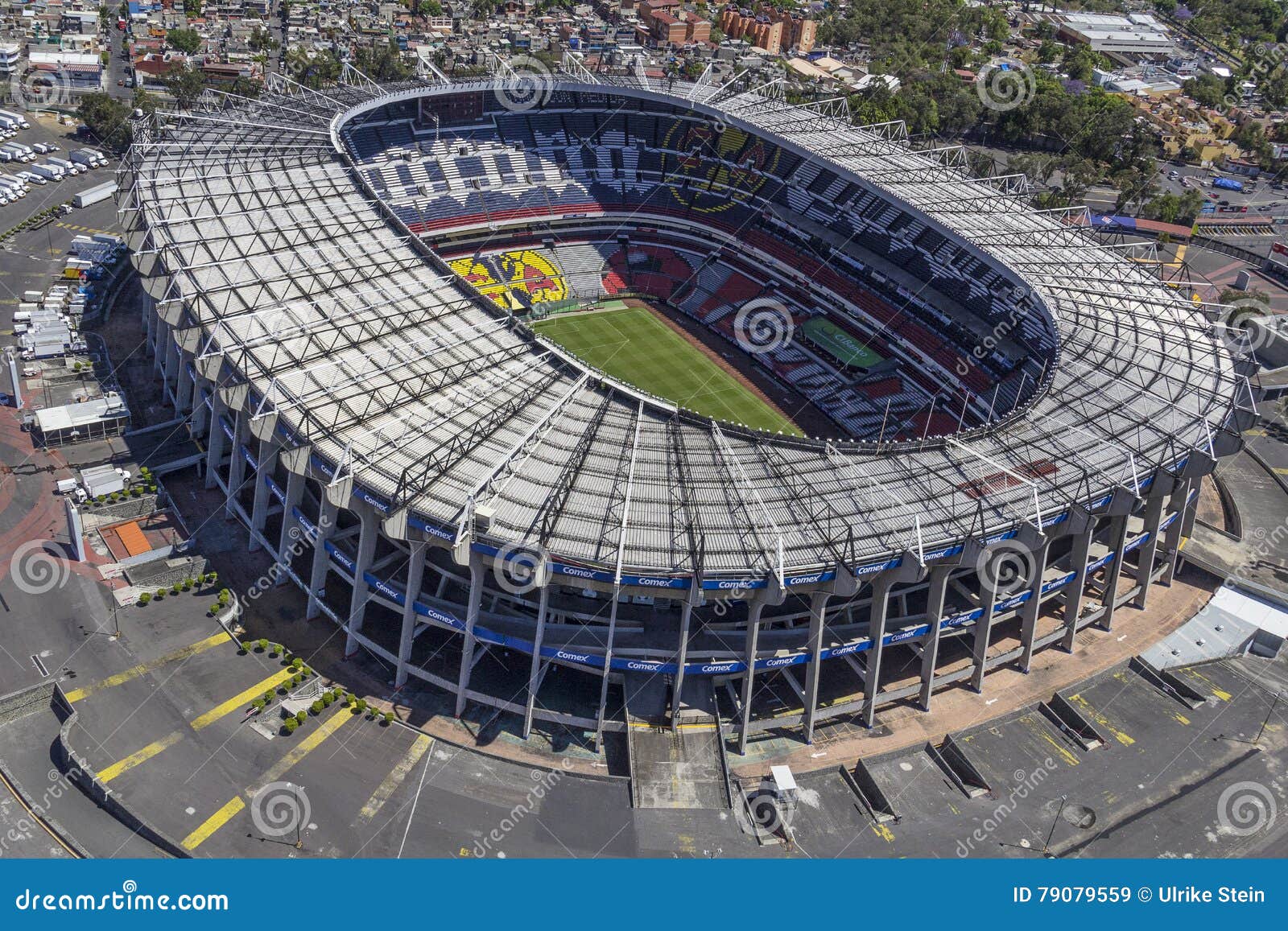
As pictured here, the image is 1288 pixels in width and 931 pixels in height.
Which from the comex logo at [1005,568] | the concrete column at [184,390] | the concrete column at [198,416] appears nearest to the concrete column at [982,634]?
the comex logo at [1005,568]

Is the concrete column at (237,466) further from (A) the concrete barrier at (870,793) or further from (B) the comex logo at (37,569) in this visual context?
(A) the concrete barrier at (870,793)

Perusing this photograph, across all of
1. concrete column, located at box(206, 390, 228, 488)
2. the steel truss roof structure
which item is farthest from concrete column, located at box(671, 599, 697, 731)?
concrete column, located at box(206, 390, 228, 488)

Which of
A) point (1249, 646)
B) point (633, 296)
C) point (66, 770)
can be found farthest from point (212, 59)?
point (1249, 646)

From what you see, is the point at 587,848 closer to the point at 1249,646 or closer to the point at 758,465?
the point at 758,465

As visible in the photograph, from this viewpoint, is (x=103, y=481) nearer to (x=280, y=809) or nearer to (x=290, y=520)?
(x=290, y=520)

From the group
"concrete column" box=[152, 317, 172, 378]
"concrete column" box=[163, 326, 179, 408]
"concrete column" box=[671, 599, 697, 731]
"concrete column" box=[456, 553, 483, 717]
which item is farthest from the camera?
"concrete column" box=[152, 317, 172, 378]

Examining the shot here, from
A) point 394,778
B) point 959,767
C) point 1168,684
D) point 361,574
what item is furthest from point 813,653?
point 361,574

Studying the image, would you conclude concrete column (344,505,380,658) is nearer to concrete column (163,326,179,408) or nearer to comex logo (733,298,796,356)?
concrete column (163,326,179,408)
